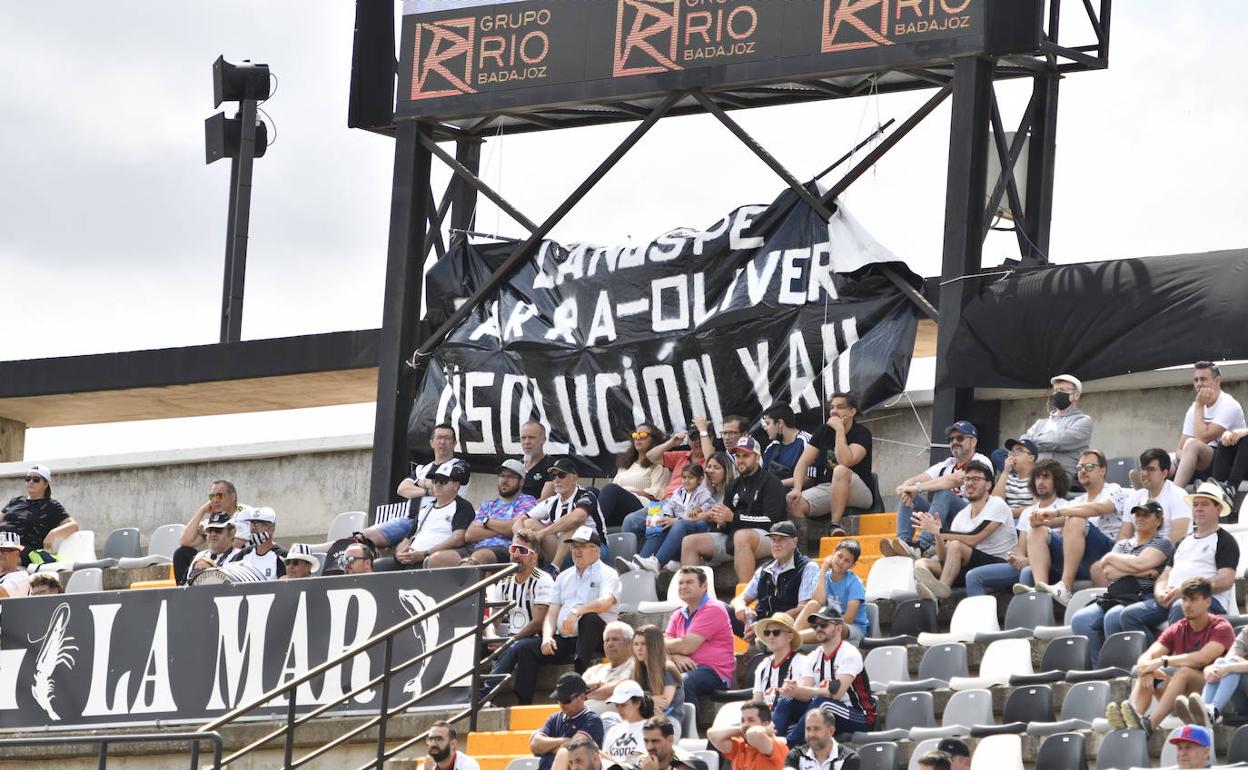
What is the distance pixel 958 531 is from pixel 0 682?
22.5 ft

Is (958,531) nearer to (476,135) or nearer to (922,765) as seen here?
(922,765)

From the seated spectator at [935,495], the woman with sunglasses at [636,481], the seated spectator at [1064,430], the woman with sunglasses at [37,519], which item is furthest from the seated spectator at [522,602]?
the woman with sunglasses at [37,519]

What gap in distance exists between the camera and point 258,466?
849 inches

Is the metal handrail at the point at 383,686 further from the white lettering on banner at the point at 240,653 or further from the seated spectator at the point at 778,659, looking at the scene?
the seated spectator at the point at 778,659

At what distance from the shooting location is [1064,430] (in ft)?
50.8

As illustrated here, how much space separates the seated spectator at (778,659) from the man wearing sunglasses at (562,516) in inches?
103

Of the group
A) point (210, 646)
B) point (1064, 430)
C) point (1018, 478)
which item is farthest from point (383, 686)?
point (1064, 430)

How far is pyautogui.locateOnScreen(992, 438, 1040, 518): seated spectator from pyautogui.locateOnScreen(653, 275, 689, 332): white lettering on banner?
399cm

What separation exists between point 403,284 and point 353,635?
5315mm

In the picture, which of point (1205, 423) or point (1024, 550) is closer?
point (1024, 550)

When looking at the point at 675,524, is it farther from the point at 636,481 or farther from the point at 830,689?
the point at 830,689

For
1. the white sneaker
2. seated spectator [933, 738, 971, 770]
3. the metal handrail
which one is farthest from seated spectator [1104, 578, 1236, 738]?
the white sneaker

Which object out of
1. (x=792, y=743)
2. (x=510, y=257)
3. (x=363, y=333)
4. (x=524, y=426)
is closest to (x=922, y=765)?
(x=792, y=743)

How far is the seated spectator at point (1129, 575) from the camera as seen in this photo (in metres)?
13.3
